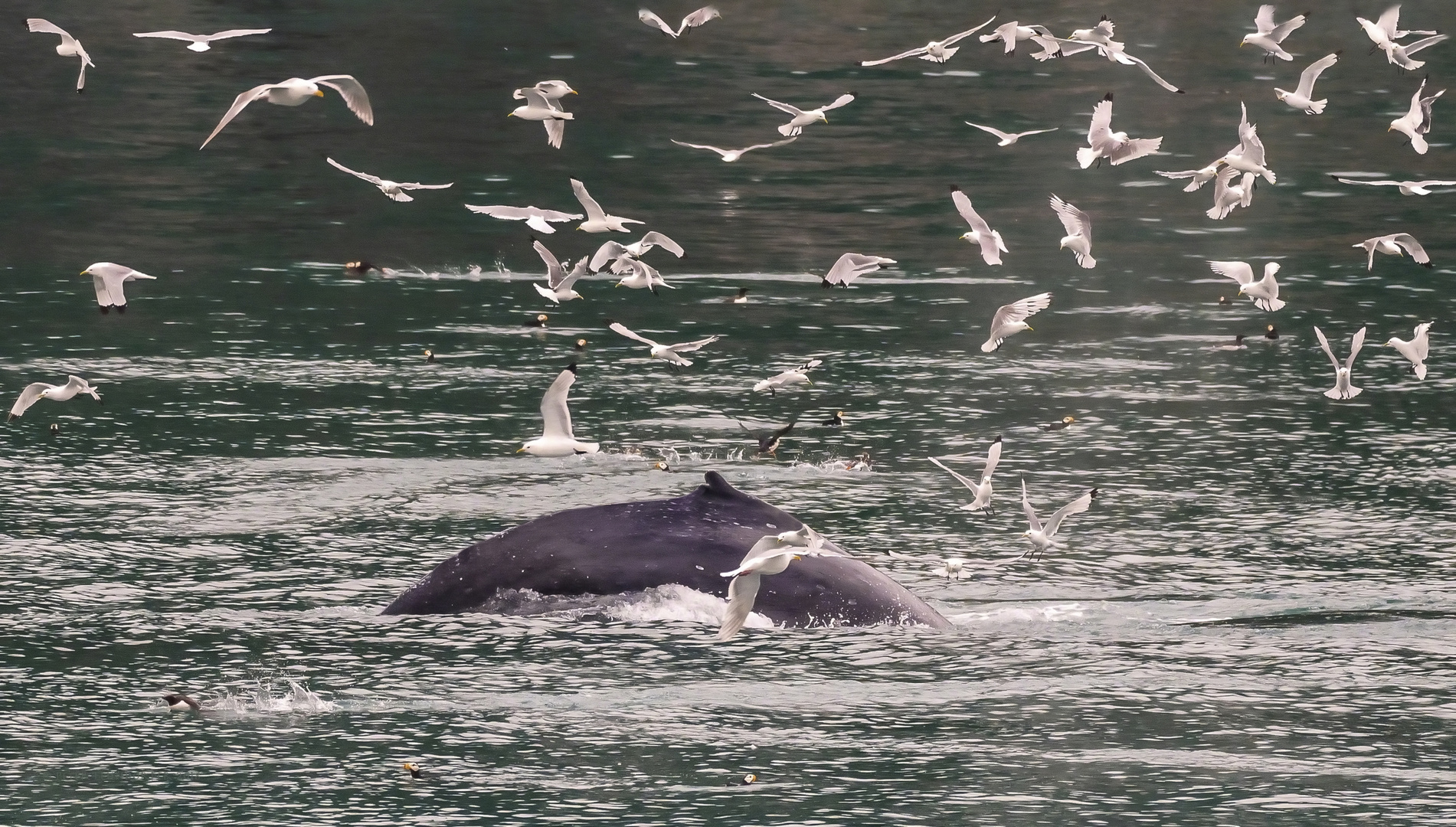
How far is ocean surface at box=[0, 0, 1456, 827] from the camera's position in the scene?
380 inches

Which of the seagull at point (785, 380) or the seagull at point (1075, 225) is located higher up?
the seagull at point (1075, 225)

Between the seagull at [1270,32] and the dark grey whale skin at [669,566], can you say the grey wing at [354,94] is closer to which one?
the dark grey whale skin at [669,566]

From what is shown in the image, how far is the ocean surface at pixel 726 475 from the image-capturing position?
31.7 ft

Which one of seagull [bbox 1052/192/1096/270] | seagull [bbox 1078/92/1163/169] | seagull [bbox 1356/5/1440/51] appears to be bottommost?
seagull [bbox 1052/192/1096/270]

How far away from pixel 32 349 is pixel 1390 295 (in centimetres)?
1072

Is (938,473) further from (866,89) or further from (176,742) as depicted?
(866,89)

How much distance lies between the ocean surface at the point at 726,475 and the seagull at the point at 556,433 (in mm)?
294

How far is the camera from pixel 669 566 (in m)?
11.6

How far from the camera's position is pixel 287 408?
647 inches

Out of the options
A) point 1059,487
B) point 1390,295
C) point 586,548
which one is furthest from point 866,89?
point 586,548

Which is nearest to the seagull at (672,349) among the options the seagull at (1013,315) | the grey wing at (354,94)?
the seagull at (1013,315)

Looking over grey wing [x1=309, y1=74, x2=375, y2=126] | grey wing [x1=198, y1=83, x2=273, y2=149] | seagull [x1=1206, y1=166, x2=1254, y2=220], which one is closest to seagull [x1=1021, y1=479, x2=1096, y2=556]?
grey wing [x1=198, y1=83, x2=273, y2=149]

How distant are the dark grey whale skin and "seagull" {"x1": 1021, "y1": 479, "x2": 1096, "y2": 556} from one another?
135cm

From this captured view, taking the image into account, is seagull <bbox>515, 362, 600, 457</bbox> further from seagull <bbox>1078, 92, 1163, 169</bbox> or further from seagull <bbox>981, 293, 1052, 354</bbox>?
seagull <bbox>1078, 92, 1163, 169</bbox>
